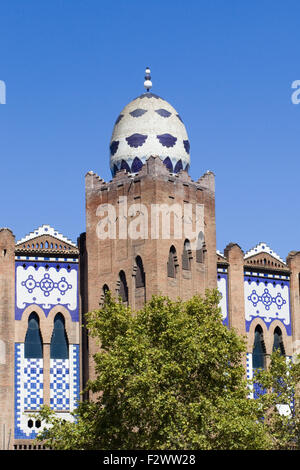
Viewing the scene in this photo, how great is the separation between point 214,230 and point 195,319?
830 cm

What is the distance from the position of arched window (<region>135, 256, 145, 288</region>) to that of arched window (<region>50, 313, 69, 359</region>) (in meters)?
3.43

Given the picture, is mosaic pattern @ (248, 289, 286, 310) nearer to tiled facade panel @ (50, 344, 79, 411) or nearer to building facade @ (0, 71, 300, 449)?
building facade @ (0, 71, 300, 449)

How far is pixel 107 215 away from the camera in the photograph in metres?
39.2

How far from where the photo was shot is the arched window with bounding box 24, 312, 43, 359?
39.1 m

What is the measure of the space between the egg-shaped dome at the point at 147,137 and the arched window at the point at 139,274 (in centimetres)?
324

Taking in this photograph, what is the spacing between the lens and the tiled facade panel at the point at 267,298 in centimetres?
4184

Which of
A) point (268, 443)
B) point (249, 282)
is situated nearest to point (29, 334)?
point (249, 282)

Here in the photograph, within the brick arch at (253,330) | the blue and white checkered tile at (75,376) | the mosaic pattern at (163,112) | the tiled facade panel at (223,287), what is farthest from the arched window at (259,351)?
the mosaic pattern at (163,112)

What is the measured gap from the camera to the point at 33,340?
39.3 metres

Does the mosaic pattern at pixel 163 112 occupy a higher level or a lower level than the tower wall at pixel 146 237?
higher

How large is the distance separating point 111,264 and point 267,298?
21.8ft

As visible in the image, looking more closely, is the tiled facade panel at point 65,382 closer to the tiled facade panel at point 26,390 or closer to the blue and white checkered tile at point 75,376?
the blue and white checkered tile at point 75,376

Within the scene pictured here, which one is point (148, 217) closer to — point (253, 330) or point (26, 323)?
point (26, 323)

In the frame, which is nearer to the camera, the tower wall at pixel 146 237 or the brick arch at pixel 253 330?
the tower wall at pixel 146 237
